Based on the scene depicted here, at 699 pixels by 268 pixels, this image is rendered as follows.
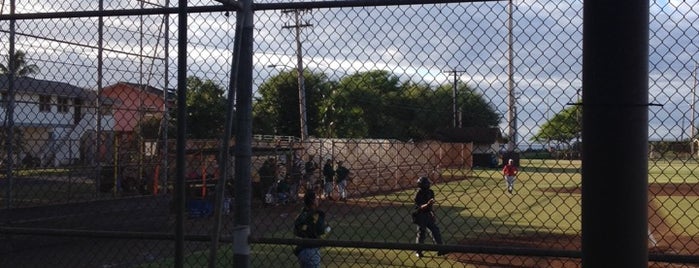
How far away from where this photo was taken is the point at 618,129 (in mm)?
2260

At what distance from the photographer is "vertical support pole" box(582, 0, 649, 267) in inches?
88.8

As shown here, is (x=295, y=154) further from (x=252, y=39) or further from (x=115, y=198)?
(x=252, y=39)

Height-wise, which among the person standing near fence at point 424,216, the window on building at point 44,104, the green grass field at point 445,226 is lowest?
the green grass field at point 445,226

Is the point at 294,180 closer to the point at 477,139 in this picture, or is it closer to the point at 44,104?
the point at 477,139

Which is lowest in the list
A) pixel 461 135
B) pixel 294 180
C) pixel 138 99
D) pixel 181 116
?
pixel 294 180

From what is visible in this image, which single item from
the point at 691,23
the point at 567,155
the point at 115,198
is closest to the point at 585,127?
the point at 691,23

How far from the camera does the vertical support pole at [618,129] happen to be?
2.26 meters

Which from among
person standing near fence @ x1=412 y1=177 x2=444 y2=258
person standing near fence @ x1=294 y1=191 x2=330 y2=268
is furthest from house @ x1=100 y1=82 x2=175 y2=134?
person standing near fence @ x1=294 y1=191 x2=330 y2=268

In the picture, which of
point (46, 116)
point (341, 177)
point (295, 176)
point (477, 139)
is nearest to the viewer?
point (46, 116)

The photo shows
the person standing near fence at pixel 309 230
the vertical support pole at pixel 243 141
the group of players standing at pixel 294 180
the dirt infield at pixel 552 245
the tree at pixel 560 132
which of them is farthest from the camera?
the group of players standing at pixel 294 180

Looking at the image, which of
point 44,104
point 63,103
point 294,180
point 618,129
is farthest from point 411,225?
point 618,129

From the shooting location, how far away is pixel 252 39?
441 centimetres

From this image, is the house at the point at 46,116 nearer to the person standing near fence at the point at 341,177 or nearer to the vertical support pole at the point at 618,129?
the person standing near fence at the point at 341,177

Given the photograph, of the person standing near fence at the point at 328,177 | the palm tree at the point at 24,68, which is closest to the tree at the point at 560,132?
the palm tree at the point at 24,68
